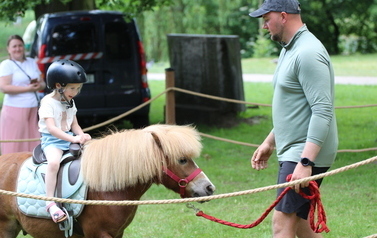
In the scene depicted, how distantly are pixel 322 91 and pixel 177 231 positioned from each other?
115 inches

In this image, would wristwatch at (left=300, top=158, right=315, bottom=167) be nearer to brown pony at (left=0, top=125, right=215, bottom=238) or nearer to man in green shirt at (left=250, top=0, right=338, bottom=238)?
man in green shirt at (left=250, top=0, right=338, bottom=238)

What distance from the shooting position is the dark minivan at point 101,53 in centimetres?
1015

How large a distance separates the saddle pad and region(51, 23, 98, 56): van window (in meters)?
6.07

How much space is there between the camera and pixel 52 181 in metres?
4.04

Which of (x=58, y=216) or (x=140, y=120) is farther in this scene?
(x=140, y=120)

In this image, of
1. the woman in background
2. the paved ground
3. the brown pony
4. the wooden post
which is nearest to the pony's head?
the brown pony

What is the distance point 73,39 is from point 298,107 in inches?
288

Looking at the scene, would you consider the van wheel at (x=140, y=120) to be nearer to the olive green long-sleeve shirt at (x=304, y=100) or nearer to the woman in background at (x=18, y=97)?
the woman in background at (x=18, y=97)

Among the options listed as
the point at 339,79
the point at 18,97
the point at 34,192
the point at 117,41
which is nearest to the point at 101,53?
the point at 117,41

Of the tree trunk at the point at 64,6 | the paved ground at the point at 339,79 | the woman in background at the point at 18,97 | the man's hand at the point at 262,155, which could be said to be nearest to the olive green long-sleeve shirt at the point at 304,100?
the man's hand at the point at 262,155

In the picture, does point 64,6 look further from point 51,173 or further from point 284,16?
point 284,16

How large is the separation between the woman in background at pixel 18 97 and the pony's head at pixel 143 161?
4.03m

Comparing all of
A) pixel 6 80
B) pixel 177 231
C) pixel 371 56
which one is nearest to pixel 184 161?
pixel 177 231

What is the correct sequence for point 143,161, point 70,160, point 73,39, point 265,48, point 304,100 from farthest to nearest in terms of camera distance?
point 265,48 < point 73,39 < point 70,160 < point 143,161 < point 304,100
